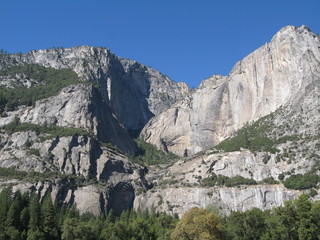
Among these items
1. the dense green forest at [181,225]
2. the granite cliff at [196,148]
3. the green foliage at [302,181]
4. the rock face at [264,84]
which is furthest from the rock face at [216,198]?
the rock face at [264,84]

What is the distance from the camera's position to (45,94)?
7003 inches

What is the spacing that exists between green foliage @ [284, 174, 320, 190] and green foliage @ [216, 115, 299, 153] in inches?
531

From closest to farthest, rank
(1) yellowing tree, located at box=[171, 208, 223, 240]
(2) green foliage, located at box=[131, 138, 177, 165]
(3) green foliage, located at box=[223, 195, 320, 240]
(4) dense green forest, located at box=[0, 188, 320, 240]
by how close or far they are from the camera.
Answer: (3) green foliage, located at box=[223, 195, 320, 240]
(1) yellowing tree, located at box=[171, 208, 223, 240]
(4) dense green forest, located at box=[0, 188, 320, 240]
(2) green foliage, located at box=[131, 138, 177, 165]

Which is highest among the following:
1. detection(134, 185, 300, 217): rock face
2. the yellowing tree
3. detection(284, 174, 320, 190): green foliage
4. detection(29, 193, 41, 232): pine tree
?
detection(284, 174, 320, 190): green foliage

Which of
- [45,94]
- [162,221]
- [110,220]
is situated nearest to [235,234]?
[162,221]

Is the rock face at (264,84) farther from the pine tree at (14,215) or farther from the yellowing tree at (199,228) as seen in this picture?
the pine tree at (14,215)

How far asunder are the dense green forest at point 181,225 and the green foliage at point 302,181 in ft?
125

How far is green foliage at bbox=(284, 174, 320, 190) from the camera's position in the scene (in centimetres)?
12219

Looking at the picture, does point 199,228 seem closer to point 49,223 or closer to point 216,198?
point 49,223

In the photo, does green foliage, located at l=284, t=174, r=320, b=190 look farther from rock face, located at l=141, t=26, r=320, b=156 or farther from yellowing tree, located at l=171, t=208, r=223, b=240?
yellowing tree, located at l=171, t=208, r=223, b=240

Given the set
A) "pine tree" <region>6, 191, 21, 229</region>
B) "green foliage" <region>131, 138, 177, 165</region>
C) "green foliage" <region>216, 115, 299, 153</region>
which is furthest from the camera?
"green foliage" <region>131, 138, 177, 165</region>

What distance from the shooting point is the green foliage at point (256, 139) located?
14362cm

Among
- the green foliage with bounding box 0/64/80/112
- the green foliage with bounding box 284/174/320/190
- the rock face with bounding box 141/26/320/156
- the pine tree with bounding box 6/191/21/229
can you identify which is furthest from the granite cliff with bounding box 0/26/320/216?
the pine tree with bounding box 6/191/21/229

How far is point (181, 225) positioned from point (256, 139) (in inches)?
3335
